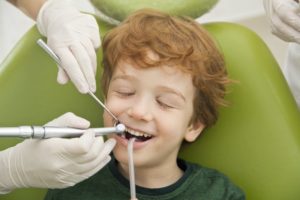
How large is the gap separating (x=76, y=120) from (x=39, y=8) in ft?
1.55

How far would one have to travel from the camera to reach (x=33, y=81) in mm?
1463

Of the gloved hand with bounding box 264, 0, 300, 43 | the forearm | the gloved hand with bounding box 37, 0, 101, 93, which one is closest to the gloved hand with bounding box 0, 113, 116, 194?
the gloved hand with bounding box 37, 0, 101, 93

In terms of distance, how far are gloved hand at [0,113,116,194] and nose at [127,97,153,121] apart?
7 cm

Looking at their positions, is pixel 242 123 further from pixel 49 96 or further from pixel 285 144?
pixel 49 96

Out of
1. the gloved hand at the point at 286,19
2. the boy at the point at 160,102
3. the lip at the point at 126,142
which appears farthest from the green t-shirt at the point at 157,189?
the gloved hand at the point at 286,19

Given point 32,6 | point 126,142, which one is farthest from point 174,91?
point 32,6

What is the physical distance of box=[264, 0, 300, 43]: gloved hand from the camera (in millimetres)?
1376

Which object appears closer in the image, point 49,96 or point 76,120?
point 76,120

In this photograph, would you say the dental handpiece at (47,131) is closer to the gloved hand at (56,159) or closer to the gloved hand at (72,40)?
the gloved hand at (56,159)

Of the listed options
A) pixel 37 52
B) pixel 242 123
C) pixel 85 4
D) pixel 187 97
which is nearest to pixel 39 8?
pixel 37 52

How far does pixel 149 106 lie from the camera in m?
1.20

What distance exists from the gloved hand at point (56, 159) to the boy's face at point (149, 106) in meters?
0.07

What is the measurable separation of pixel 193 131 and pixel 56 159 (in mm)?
381

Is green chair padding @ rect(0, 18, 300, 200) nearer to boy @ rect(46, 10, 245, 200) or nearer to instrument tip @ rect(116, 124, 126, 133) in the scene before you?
boy @ rect(46, 10, 245, 200)
